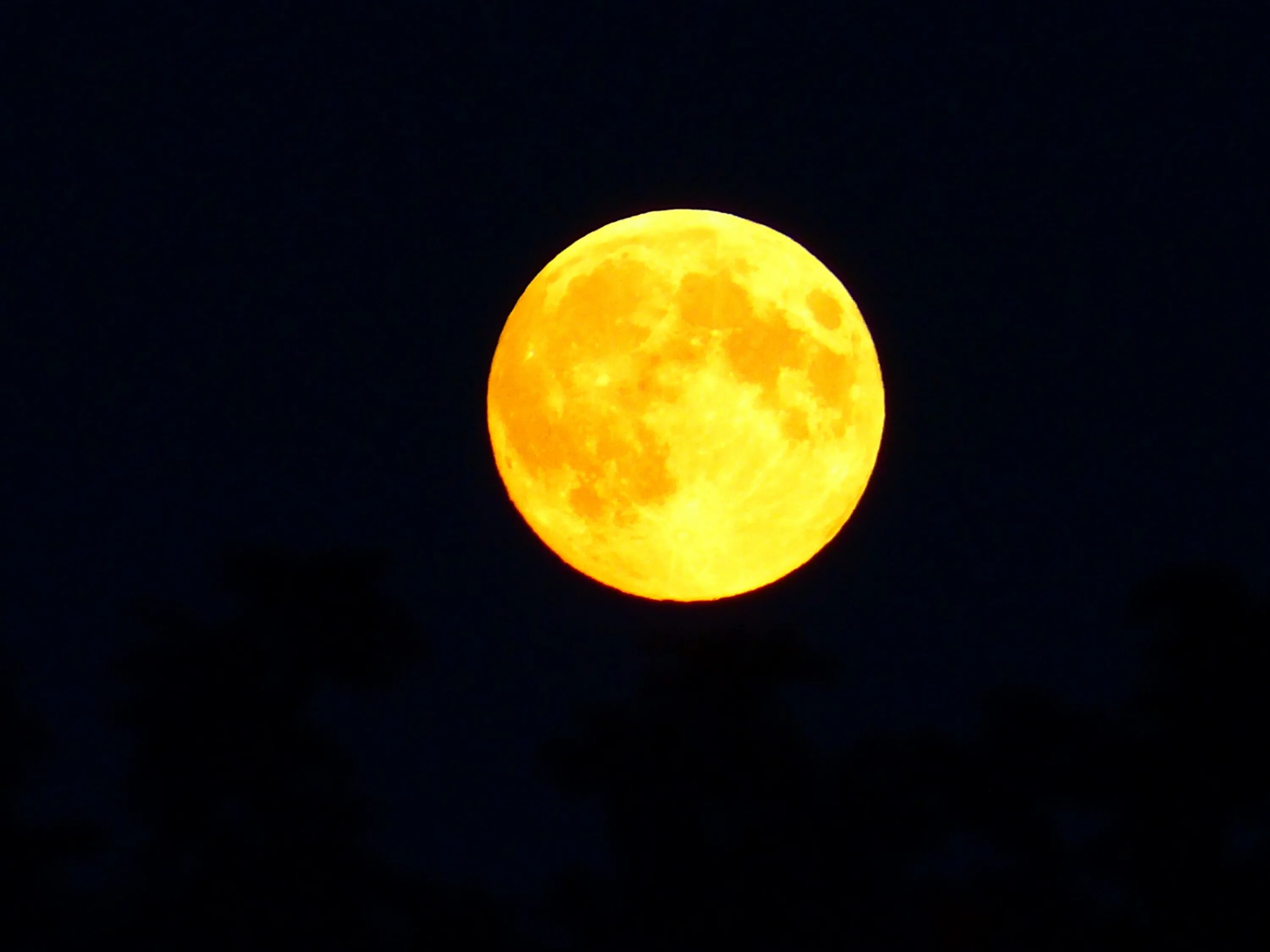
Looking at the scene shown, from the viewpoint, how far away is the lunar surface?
681cm

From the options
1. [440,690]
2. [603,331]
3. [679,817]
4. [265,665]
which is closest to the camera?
[603,331]

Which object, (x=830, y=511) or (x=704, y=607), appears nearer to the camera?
(x=830, y=511)

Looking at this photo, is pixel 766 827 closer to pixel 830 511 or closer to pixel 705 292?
pixel 830 511

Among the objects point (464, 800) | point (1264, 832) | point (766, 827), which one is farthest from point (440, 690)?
point (1264, 832)

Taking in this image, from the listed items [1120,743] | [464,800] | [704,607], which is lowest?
[1120,743]

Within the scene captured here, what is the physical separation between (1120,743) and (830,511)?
10.9ft

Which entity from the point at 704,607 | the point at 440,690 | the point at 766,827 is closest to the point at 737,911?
the point at 766,827

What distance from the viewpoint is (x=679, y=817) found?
9398 millimetres

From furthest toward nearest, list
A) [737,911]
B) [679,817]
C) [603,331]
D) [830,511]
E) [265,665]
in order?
[265,665]
[679,817]
[737,911]
[830,511]
[603,331]

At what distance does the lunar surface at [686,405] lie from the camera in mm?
6812

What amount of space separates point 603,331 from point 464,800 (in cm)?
1131

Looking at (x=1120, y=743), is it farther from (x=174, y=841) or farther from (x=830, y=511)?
(x=174, y=841)

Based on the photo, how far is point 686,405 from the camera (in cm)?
677

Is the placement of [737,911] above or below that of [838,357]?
below
